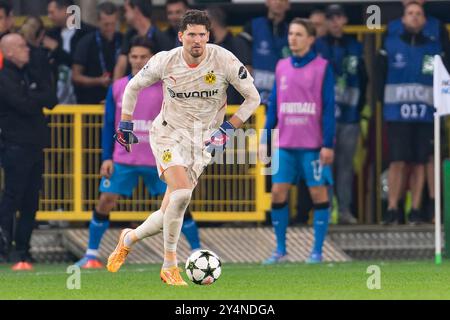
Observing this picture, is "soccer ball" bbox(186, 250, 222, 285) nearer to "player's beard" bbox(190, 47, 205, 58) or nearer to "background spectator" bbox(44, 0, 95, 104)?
"player's beard" bbox(190, 47, 205, 58)

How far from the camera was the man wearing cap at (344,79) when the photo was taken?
19.3m

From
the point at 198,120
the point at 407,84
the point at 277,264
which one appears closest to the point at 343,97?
the point at 407,84

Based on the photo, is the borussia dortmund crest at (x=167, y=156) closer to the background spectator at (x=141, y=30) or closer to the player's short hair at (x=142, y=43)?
the player's short hair at (x=142, y=43)

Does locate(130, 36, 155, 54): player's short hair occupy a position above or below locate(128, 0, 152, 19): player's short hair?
below

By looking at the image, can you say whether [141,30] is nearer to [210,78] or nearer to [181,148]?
[210,78]

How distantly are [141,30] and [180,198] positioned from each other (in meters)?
4.67

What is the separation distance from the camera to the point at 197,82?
14.7m

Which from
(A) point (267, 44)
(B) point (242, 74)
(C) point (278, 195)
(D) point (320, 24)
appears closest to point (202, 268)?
(B) point (242, 74)

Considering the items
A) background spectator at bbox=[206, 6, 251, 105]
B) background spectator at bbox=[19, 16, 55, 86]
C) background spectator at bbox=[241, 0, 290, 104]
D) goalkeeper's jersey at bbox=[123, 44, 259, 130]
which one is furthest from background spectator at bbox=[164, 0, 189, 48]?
goalkeeper's jersey at bbox=[123, 44, 259, 130]

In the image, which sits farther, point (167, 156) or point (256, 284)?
point (167, 156)

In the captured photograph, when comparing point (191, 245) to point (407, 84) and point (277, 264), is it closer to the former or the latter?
point (277, 264)

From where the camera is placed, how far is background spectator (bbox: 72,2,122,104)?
19.3 metres

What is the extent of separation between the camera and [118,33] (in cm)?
1956

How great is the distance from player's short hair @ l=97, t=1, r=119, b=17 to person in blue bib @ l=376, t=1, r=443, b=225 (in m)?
2.94
